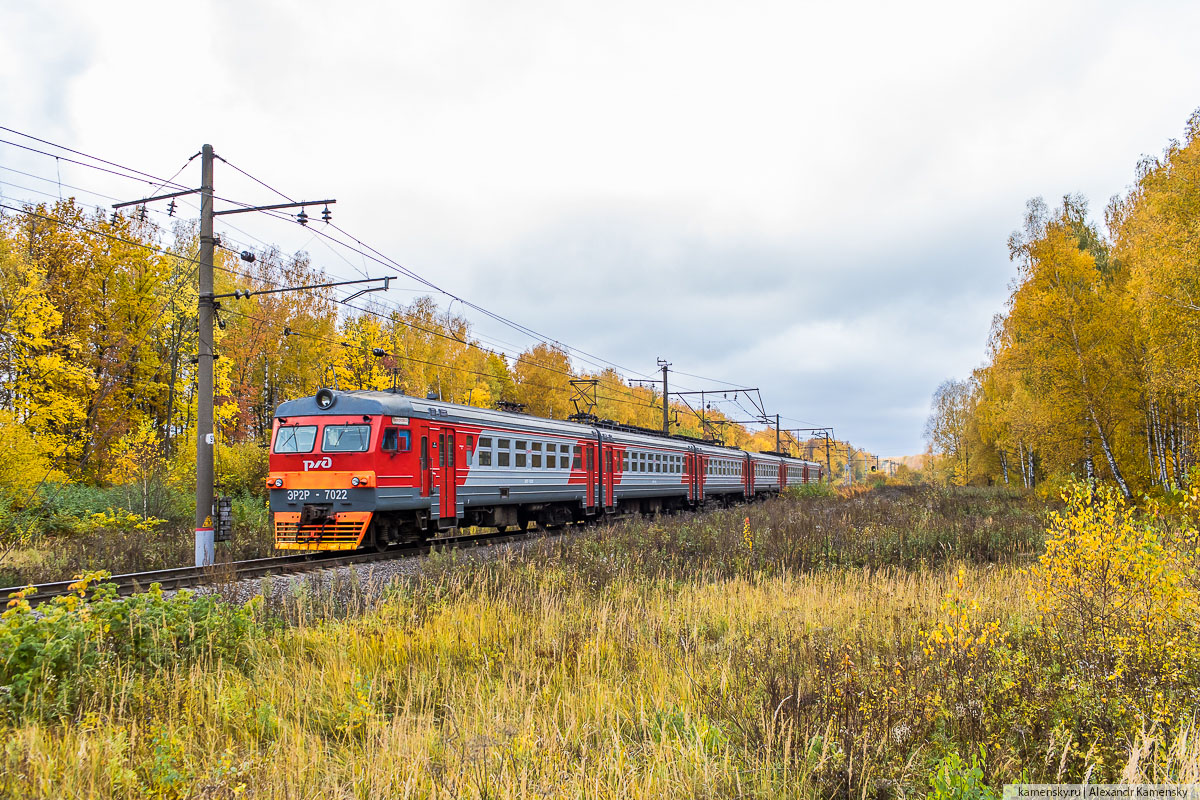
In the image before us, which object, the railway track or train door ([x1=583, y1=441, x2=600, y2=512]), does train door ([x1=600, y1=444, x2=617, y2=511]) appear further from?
the railway track

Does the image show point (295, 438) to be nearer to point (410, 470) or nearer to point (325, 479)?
point (325, 479)

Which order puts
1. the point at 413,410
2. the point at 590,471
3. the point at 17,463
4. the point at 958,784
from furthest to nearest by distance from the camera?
the point at 590,471 < the point at 17,463 < the point at 413,410 < the point at 958,784

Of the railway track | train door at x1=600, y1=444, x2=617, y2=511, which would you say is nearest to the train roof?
train door at x1=600, y1=444, x2=617, y2=511

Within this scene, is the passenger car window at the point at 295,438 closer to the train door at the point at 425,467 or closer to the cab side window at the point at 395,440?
the cab side window at the point at 395,440

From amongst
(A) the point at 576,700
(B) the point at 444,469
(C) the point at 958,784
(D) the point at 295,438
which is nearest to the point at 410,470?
(B) the point at 444,469

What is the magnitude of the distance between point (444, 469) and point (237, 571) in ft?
14.1

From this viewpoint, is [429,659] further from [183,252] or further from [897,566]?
[183,252]

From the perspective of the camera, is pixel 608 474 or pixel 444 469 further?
pixel 608 474

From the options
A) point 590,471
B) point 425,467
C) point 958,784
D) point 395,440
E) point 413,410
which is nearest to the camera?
point 958,784

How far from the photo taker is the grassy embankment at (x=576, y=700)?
3238 mm

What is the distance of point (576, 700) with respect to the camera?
4.36m

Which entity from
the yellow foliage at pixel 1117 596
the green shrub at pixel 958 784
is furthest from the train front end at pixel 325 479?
the green shrub at pixel 958 784

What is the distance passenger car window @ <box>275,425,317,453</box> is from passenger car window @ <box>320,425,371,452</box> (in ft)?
0.92

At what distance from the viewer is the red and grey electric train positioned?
1223 cm
